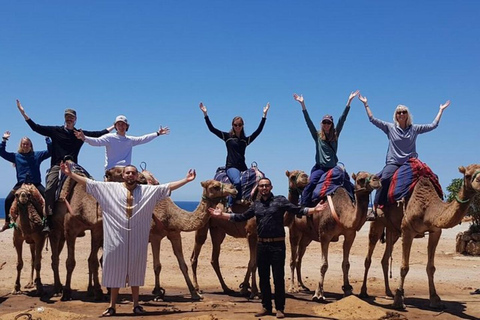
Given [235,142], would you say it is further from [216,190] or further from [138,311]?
[138,311]

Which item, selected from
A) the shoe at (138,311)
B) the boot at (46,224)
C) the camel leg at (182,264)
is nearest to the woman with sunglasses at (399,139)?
the camel leg at (182,264)

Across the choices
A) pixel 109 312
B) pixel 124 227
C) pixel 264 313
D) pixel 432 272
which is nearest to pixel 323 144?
pixel 432 272

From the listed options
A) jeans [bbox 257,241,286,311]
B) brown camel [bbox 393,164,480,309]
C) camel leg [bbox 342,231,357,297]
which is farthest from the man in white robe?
brown camel [bbox 393,164,480,309]

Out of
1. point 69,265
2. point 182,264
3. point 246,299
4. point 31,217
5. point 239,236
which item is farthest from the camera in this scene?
point 239,236

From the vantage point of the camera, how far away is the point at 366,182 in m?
9.95

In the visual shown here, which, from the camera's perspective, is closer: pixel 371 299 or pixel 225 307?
pixel 225 307

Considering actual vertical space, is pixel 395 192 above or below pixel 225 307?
above

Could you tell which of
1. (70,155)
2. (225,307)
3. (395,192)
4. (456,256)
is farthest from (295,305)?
(456,256)

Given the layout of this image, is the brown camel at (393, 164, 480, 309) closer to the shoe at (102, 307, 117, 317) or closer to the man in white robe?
the man in white robe

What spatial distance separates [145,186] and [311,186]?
4418mm

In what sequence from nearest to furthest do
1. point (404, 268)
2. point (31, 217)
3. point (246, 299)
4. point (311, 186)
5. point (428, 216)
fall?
point (428, 216), point (404, 268), point (246, 299), point (311, 186), point (31, 217)

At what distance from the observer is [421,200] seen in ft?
33.3

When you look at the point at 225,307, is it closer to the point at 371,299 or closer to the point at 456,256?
the point at 371,299

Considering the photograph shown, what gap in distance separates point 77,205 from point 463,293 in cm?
964
